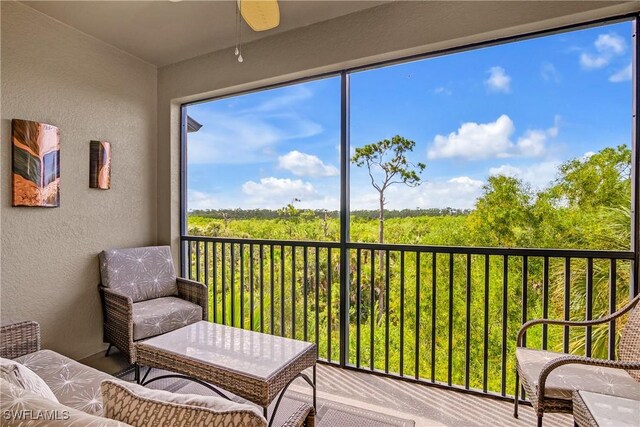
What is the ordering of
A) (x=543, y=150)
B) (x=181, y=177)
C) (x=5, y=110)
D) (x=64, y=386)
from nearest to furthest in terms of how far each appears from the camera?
(x=64, y=386), (x=543, y=150), (x=5, y=110), (x=181, y=177)

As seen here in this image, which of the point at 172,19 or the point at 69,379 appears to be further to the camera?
the point at 172,19

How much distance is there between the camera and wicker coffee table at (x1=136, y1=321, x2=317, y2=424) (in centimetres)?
150

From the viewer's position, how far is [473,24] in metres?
2.06

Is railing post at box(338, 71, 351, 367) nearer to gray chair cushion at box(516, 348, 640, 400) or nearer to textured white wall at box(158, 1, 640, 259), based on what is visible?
textured white wall at box(158, 1, 640, 259)

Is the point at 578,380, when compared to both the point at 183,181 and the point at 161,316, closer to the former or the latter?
the point at 161,316

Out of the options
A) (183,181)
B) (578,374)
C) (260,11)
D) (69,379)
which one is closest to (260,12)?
(260,11)

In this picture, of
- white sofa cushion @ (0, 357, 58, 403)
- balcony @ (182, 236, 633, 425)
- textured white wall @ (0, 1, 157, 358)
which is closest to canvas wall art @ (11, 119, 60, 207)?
textured white wall @ (0, 1, 157, 358)

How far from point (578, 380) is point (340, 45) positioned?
2.50 metres

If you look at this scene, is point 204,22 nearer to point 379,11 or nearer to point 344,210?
point 379,11

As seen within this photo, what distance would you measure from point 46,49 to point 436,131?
9.89 feet

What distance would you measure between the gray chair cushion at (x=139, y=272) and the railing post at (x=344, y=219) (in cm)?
157

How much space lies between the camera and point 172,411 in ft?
2.30

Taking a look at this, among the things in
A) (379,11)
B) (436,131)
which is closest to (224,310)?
(436,131)

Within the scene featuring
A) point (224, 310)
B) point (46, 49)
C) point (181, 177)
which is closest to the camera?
point (46, 49)
